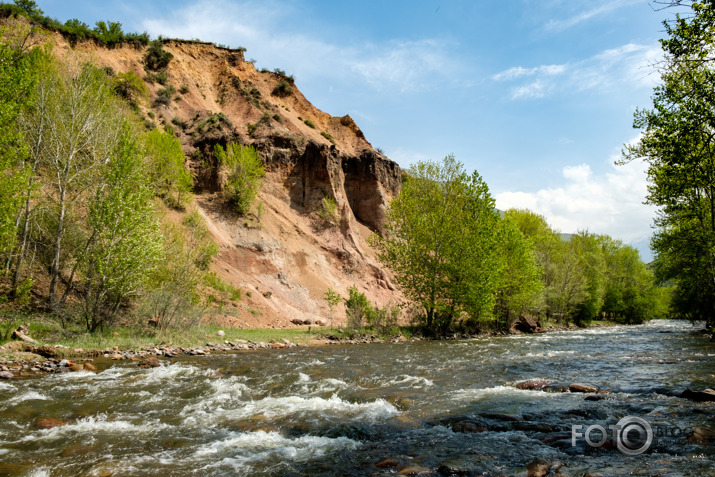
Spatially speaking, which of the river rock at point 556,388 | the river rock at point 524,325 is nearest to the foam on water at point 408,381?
the river rock at point 556,388

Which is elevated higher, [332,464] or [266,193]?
[266,193]

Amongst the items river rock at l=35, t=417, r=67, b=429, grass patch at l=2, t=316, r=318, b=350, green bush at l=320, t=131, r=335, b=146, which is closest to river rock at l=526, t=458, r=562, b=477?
river rock at l=35, t=417, r=67, b=429

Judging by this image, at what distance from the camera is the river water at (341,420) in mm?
5562

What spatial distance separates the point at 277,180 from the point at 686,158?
141 ft

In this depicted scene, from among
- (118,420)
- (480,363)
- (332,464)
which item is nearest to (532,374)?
(480,363)

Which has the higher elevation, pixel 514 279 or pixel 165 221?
pixel 165 221

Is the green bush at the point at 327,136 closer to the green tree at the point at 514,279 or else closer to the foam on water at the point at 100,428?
the green tree at the point at 514,279

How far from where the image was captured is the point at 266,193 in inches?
1880

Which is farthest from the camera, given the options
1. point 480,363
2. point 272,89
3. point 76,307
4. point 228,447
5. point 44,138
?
point 272,89

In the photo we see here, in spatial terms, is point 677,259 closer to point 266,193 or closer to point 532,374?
point 532,374

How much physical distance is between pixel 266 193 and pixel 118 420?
136 feet

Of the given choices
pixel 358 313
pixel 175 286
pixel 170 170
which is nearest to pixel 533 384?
pixel 358 313

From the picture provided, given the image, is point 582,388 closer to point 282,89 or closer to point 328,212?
point 328,212

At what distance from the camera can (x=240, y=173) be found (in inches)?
1666
